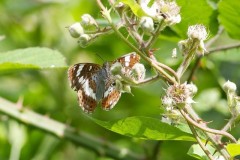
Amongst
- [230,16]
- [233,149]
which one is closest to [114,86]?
[233,149]

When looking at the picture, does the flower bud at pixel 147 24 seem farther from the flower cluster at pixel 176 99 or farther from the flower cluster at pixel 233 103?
the flower cluster at pixel 233 103

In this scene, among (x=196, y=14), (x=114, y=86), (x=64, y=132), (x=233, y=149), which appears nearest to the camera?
(x=233, y=149)

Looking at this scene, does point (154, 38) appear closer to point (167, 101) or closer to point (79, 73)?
point (167, 101)

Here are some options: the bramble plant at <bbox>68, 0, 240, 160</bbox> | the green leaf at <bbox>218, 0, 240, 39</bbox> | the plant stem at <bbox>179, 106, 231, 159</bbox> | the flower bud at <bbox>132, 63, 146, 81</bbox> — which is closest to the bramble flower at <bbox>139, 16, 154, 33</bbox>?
the bramble plant at <bbox>68, 0, 240, 160</bbox>

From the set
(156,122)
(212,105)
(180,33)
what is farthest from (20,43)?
(156,122)

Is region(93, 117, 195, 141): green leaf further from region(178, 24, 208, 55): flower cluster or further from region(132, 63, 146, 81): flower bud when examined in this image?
region(178, 24, 208, 55): flower cluster

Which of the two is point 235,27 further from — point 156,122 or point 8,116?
point 8,116
